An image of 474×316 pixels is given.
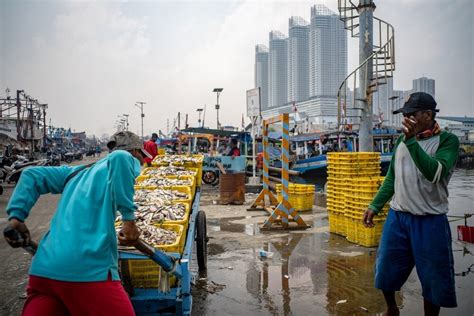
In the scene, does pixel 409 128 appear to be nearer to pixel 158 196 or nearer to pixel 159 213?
pixel 159 213

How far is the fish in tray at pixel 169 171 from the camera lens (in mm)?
6254

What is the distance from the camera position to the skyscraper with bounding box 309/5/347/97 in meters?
50.6

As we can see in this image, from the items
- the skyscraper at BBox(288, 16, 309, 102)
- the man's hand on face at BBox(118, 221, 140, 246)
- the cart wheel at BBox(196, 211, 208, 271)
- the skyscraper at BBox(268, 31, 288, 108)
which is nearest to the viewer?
the man's hand on face at BBox(118, 221, 140, 246)

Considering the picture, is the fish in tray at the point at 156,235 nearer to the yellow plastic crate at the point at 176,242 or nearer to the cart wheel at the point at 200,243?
the yellow plastic crate at the point at 176,242

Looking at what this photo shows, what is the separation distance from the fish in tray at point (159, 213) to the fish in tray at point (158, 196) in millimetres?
209

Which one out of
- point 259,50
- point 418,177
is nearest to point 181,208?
point 418,177

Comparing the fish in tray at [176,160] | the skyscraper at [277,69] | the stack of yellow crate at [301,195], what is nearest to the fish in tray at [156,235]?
the fish in tray at [176,160]

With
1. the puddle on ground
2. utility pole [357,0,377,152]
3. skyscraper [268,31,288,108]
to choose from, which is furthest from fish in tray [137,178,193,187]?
skyscraper [268,31,288,108]

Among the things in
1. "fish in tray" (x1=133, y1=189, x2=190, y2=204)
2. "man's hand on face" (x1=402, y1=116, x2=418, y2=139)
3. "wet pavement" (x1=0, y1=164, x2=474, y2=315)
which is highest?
"man's hand on face" (x1=402, y1=116, x2=418, y2=139)

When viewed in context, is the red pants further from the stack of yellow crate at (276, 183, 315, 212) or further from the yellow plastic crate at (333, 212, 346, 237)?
the stack of yellow crate at (276, 183, 315, 212)

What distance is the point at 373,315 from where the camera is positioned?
3.99m

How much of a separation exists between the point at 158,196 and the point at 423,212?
10.3 ft

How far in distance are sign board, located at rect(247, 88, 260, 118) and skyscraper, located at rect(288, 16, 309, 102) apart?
56704 mm

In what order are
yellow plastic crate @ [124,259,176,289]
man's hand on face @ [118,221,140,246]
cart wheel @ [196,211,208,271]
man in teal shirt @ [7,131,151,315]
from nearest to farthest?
man in teal shirt @ [7,131,151,315], man's hand on face @ [118,221,140,246], yellow plastic crate @ [124,259,176,289], cart wheel @ [196,211,208,271]
